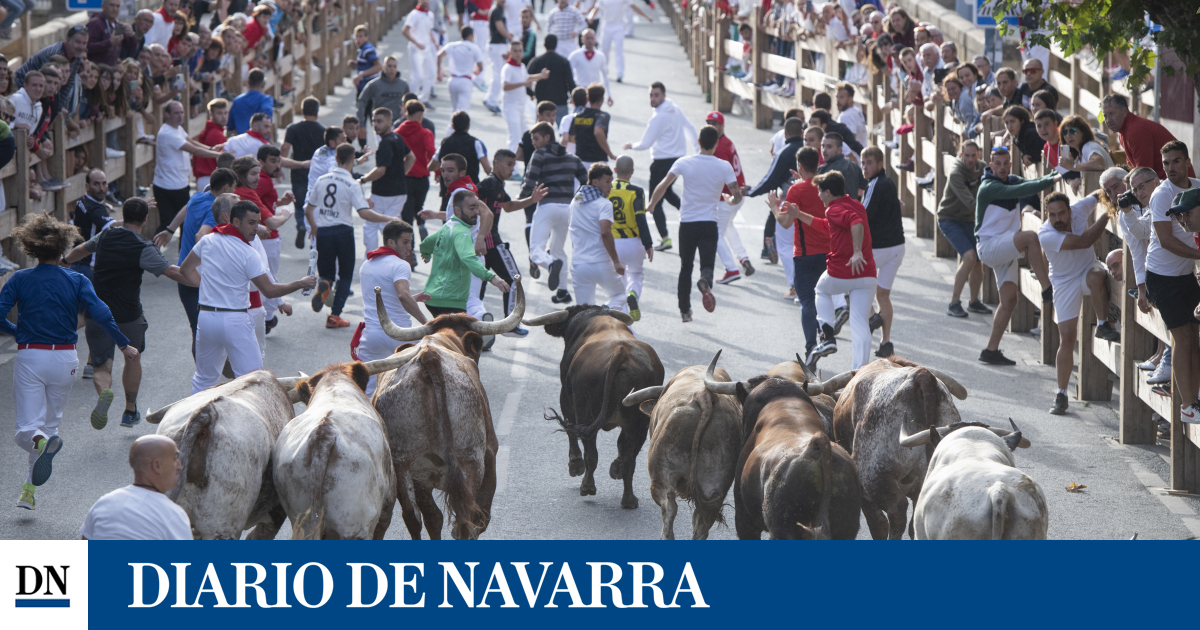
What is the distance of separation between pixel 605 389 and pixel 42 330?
3.98 meters

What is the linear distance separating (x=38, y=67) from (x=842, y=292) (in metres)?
9.42

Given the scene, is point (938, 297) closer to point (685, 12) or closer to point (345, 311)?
A: point (345, 311)

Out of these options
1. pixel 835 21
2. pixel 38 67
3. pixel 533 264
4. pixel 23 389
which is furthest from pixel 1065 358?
pixel 835 21

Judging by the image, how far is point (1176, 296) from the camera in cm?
931

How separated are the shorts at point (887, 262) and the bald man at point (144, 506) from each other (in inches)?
344

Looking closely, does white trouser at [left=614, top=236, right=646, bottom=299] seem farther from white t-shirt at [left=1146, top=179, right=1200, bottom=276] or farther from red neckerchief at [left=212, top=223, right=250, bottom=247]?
white t-shirt at [left=1146, top=179, right=1200, bottom=276]

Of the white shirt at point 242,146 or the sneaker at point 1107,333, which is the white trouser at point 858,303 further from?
the white shirt at point 242,146

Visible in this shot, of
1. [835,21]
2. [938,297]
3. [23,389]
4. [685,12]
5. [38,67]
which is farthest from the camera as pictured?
[685,12]

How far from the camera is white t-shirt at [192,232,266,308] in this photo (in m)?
9.73

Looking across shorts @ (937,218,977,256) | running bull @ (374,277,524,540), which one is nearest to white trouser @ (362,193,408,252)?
shorts @ (937,218,977,256)

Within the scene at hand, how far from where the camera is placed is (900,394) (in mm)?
7664

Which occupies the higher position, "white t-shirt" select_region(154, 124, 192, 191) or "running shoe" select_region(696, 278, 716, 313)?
"white t-shirt" select_region(154, 124, 192, 191)

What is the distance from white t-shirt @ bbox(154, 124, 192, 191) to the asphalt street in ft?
4.27

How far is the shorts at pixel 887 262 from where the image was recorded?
1281 centimetres
